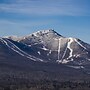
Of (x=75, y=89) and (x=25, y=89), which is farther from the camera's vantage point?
(x=75, y=89)

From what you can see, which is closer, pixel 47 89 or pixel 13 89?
pixel 13 89

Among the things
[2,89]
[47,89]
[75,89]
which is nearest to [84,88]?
[75,89]

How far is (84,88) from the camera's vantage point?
149 meters

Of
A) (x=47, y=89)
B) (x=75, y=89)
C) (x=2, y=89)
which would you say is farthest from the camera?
(x=75, y=89)

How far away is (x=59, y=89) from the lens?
456 feet

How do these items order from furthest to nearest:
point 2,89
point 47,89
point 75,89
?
point 75,89
point 47,89
point 2,89

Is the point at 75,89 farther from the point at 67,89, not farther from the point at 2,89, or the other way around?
the point at 2,89

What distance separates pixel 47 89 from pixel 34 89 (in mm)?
7742

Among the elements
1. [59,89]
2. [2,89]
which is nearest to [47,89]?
[59,89]

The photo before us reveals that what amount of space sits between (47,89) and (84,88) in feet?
70.3

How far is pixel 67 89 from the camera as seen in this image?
139625 mm

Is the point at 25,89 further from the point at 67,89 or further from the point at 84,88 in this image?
the point at 84,88

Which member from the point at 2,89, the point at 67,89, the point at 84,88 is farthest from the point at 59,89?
the point at 2,89

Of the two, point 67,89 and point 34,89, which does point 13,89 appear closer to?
point 34,89
